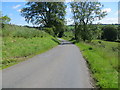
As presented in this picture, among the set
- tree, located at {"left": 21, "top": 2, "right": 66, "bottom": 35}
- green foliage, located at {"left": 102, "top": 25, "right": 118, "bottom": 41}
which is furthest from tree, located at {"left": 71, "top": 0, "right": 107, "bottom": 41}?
green foliage, located at {"left": 102, "top": 25, "right": 118, "bottom": 41}

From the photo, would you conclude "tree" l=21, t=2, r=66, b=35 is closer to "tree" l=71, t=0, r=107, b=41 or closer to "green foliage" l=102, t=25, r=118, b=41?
"tree" l=71, t=0, r=107, b=41

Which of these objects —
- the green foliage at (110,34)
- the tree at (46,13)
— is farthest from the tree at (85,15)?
the green foliage at (110,34)

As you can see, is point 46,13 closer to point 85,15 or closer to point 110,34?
point 85,15

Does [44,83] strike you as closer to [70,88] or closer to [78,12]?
[70,88]

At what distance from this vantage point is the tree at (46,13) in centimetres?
4284

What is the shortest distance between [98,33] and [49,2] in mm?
15412

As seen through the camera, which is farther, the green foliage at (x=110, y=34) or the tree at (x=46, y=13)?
the green foliage at (x=110, y=34)

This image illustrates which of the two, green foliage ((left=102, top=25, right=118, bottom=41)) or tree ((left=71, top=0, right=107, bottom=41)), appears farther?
green foliage ((left=102, top=25, right=118, bottom=41))

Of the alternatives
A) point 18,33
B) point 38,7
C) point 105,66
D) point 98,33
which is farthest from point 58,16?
point 105,66

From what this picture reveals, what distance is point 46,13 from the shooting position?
43531 mm

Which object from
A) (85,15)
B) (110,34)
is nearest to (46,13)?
(85,15)

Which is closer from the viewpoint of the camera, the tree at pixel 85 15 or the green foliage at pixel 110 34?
the tree at pixel 85 15

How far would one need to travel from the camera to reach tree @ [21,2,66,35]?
4284cm

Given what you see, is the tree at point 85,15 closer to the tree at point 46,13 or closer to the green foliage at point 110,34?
the tree at point 46,13
